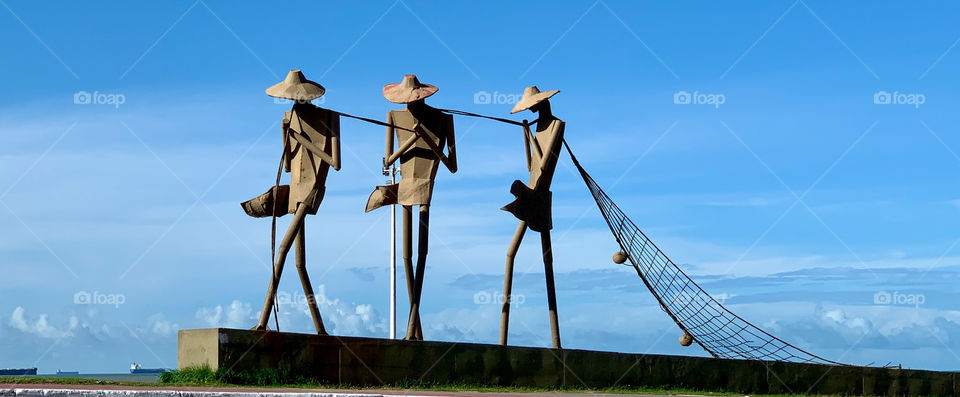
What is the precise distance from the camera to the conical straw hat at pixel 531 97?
1565 cm

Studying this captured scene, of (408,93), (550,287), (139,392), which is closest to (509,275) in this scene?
(550,287)

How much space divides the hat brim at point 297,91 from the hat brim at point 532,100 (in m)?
2.89

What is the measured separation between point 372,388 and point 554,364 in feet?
9.29

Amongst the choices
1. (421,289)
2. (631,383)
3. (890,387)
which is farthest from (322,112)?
(890,387)

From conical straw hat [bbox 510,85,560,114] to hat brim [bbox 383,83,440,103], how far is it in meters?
1.41

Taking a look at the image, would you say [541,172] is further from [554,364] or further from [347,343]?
[347,343]

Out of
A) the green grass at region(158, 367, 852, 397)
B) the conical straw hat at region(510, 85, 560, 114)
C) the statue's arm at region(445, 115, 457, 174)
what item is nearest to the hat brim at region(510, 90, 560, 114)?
the conical straw hat at region(510, 85, 560, 114)

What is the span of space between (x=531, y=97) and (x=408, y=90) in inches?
73.0

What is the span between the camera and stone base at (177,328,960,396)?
1321 cm

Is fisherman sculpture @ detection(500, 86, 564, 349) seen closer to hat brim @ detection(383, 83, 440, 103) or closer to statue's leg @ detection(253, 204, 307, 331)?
hat brim @ detection(383, 83, 440, 103)

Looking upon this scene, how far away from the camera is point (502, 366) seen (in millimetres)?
14812

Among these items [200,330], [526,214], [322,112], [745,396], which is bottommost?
[745,396]

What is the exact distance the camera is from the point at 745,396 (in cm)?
1576

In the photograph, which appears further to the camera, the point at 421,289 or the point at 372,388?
the point at 421,289
